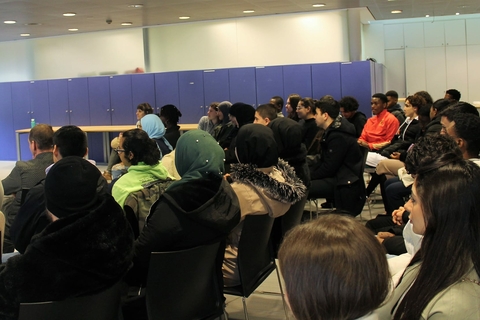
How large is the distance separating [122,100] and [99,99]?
63cm

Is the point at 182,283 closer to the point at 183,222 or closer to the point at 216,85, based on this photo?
the point at 183,222

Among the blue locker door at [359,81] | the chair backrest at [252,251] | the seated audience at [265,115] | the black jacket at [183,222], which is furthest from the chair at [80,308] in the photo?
the blue locker door at [359,81]

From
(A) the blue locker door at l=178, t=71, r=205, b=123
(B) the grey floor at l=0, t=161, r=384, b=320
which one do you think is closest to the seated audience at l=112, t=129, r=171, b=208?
(B) the grey floor at l=0, t=161, r=384, b=320

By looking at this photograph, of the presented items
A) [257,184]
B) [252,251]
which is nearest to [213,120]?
[257,184]

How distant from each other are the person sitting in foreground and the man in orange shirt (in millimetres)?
5869

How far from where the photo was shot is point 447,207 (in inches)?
61.1

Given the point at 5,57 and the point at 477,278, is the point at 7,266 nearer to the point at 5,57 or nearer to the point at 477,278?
the point at 477,278

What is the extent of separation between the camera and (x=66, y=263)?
6.83ft

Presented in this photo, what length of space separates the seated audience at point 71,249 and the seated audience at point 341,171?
325cm

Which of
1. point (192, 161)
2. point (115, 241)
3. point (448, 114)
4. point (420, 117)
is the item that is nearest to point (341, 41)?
point (420, 117)

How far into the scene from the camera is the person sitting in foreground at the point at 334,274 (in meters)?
1.08

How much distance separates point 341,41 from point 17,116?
8.30m

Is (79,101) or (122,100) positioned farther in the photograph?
(79,101)

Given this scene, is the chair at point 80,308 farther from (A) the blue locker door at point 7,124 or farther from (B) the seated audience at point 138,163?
(A) the blue locker door at point 7,124
